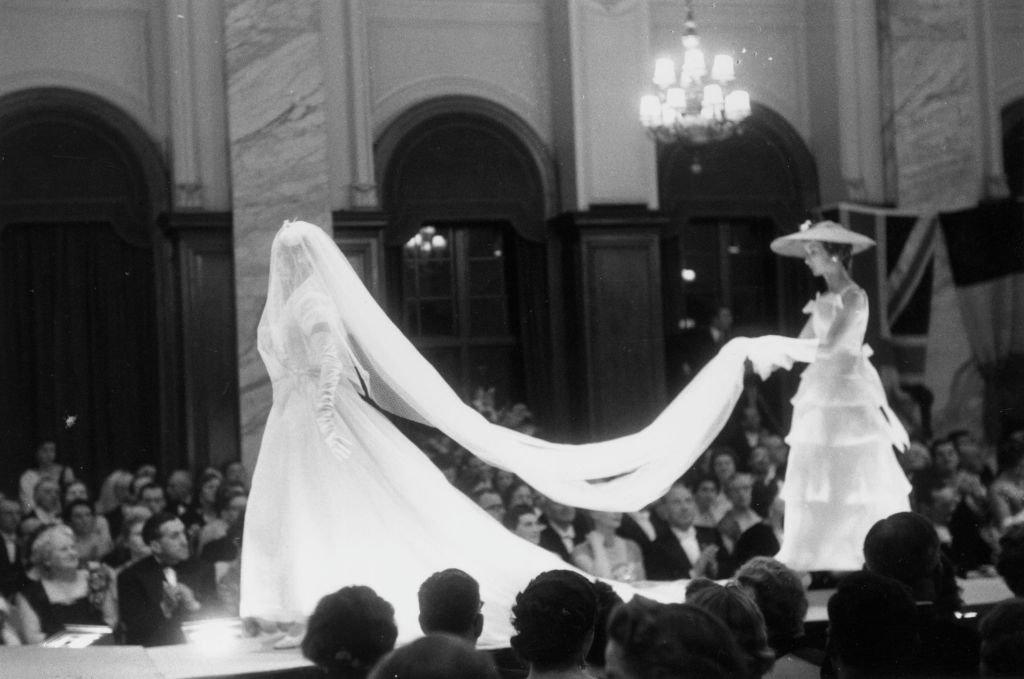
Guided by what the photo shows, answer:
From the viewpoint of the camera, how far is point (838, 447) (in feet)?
24.7

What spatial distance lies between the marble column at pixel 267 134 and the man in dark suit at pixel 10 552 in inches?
97.0

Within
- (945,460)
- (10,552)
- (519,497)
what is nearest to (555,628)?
(519,497)

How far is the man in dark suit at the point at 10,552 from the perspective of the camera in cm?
765

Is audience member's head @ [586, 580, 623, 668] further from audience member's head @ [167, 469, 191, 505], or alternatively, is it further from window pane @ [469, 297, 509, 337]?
window pane @ [469, 297, 509, 337]

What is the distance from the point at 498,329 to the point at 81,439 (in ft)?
11.1

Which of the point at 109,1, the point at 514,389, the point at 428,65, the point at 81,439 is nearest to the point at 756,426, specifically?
the point at 514,389

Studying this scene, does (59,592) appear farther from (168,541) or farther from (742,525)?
(742,525)

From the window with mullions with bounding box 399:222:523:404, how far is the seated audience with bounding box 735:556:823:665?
8046 mm

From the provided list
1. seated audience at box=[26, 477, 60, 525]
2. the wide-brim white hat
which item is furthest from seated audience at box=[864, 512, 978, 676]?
seated audience at box=[26, 477, 60, 525]

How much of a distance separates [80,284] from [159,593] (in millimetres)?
4942

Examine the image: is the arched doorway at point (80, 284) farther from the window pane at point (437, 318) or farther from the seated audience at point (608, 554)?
the seated audience at point (608, 554)

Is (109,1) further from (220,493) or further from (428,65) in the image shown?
(220,493)

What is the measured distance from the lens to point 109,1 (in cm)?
1154

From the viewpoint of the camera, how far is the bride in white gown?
6551 mm
